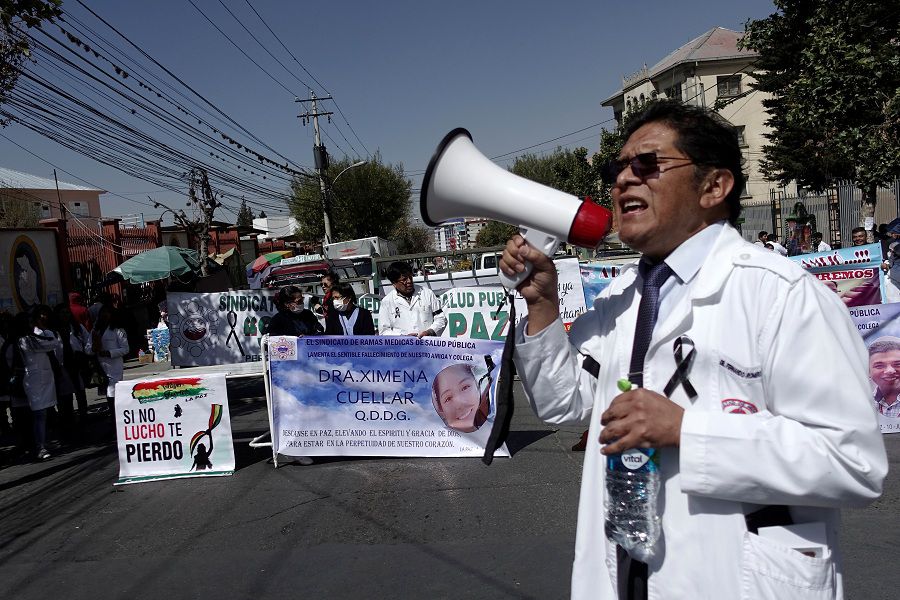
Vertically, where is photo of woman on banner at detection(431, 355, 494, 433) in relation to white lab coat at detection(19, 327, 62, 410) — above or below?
below

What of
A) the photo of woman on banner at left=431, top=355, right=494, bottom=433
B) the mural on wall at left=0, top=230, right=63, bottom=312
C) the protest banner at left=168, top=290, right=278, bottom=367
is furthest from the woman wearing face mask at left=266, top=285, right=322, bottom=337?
the mural on wall at left=0, top=230, right=63, bottom=312

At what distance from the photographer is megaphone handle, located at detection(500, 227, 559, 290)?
170cm

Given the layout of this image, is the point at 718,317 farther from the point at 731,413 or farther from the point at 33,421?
the point at 33,421

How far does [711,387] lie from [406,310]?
6997 millimetres

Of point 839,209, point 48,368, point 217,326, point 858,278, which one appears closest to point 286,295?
point 48,368

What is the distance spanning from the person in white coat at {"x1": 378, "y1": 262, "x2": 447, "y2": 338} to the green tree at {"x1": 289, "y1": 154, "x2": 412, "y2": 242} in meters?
38.5

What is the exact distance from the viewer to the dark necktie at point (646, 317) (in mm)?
1530

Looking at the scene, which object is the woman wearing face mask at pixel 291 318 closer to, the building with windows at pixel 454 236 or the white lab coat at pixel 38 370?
the building with windows at pixel 454 236

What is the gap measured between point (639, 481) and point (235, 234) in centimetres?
3935

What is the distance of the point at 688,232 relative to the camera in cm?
161

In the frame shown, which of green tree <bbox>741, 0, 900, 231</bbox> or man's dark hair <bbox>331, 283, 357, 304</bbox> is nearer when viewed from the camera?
man's dark hair <bbox>331, 283, 357, 304</bbox>

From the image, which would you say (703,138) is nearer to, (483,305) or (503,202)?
(503,202)

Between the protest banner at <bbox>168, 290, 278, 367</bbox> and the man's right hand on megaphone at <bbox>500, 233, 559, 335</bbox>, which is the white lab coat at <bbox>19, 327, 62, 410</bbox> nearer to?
the protest banner at <bbox>168, 290, 278, 367</bbox>

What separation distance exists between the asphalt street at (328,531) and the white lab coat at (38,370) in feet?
3.25
